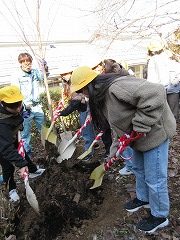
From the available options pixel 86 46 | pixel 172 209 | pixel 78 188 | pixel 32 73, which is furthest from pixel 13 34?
pixel 172 209

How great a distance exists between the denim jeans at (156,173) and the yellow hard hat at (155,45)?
2.19m

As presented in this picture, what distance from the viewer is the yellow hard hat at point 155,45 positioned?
4.46 m

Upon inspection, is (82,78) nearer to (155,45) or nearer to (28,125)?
(155,45)

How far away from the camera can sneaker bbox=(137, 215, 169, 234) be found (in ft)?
9.34

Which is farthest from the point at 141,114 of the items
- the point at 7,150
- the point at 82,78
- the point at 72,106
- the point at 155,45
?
the point at 155,45

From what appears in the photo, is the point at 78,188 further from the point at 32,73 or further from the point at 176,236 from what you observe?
the point at 32,73

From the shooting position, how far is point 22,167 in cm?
319

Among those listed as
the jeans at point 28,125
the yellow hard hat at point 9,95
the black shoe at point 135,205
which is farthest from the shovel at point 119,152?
the jeans at point 28,125

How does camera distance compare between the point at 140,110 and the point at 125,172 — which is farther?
the point at 125,172

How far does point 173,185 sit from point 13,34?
19.3 ft

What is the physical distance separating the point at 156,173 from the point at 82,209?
1009mm

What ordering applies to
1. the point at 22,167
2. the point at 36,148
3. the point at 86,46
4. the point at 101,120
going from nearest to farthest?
1. the point at 101,120
2. the point at 22,167
3. the point at 36,148
4. the point at 86,46

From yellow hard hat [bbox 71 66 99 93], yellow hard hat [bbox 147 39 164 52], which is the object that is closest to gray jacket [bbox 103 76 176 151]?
yellow hard hat [bbox 71 66 99 93]

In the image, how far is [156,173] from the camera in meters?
2.62
